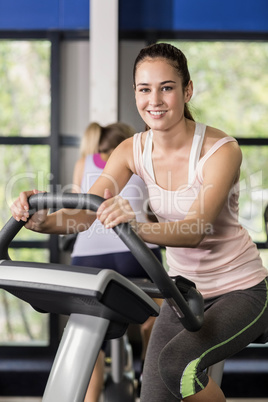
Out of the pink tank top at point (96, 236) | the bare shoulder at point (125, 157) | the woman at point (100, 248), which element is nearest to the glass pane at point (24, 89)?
the woman at point (100, 248)

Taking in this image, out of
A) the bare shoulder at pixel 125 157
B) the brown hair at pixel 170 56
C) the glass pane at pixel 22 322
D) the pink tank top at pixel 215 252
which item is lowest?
the glass pane at pixel 22 322

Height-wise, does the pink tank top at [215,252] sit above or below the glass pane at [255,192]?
above

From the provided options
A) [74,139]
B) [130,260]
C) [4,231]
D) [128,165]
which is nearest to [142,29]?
[74,139]

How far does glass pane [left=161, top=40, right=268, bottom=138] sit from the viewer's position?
4.17 metres

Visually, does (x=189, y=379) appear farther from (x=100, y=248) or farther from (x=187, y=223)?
(x=100, y=248)

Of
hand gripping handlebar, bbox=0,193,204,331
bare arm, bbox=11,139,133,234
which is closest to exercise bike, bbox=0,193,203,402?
hand gripping handlebar, bbox=0,193,204,331

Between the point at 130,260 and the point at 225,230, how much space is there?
1023 millimetres

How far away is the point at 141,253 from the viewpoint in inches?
46.3

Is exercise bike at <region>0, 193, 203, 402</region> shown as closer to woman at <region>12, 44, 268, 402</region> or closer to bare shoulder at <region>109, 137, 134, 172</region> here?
woman at <region>12, 44, 268, 402</region>

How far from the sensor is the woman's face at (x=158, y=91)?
59.5 inches

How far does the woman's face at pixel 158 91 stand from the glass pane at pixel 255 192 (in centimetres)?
252

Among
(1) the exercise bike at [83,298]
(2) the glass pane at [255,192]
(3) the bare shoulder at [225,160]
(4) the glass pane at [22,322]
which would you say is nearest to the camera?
(1) the exercise bike at [83,298]

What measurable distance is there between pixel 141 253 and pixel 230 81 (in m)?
3.21

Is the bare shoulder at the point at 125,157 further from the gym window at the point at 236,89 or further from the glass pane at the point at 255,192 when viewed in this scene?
the gym window at the point at 236,89
